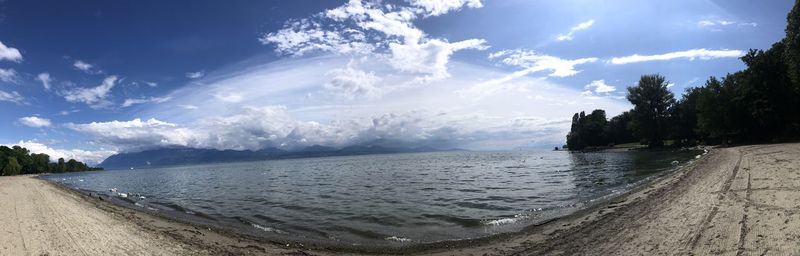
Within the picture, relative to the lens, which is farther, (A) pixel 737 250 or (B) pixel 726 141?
(B) pixel 726 141

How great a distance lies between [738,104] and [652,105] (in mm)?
35258

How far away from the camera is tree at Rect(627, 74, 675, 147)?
95875 millimetres

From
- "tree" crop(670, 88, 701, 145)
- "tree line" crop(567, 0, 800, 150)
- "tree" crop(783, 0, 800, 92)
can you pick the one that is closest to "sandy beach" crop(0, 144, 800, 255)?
"tree" crop(783, 0, 800, 92)

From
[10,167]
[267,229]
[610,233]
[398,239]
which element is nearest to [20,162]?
[10,167]

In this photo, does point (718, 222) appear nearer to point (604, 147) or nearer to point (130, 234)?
point (130, 234)

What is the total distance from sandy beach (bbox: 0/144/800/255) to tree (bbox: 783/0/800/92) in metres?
33.2

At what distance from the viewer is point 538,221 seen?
706 inches

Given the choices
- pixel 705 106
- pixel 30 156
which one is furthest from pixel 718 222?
pixel 30 156

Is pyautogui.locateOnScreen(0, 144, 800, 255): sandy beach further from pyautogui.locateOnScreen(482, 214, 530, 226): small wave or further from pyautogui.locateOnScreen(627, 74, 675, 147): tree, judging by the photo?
pyautogui.locateOnScreen(627, 74, 675, 147): tree

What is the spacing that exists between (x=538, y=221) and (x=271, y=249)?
37.6 ft

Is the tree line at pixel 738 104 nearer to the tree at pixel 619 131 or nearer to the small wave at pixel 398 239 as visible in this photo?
the tree at pixel 619 131

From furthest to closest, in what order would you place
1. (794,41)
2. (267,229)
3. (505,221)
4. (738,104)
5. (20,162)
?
(20,162) < (738,104) < (794,41) < (267,229) < (505,221)

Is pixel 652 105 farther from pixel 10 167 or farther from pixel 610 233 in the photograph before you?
pixel 10 167

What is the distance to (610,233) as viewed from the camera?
1316 centimetres
